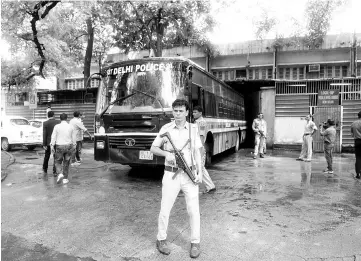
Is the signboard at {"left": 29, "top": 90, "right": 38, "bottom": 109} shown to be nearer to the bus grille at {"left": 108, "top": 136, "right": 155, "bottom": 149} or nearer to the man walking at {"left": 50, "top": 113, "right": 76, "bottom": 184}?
the man walking at {"left": 50, "top": 113, "right": 76, "bottom": 184}

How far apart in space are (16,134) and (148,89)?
10342mm

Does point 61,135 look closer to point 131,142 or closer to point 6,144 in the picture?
point 131,142

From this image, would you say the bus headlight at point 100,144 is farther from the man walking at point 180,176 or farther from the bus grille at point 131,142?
the man walking at point 180,176

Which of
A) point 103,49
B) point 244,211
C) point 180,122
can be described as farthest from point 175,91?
point 103,49

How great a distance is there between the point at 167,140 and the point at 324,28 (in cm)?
2111

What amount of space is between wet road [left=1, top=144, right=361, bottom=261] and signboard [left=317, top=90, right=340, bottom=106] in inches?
318

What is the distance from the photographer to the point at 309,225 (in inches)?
186

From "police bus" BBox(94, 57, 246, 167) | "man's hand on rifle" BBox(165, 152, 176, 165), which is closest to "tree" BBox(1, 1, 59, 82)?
"police bus" BBox(94, 57, 246, 167)

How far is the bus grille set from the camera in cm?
739

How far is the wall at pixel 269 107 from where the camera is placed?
56.7ft

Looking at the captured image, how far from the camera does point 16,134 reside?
15188 mm

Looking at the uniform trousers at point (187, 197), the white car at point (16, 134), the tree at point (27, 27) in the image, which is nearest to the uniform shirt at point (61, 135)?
the uniform trousers at point (187, 197)

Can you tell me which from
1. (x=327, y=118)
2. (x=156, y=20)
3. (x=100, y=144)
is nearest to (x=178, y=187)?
(x=100, y=144)

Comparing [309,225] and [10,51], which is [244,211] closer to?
[309,225]
